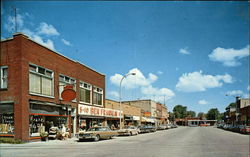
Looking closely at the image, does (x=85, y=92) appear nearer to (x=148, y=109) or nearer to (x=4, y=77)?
(x=4, y=77)

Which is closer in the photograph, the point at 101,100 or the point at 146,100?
the point at 101,100

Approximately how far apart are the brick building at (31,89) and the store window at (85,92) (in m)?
2.98

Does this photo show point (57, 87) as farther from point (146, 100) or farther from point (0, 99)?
point (146, 100)

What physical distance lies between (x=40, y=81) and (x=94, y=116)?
444 inches

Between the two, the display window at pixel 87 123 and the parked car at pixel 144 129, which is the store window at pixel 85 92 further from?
the parked car at pixel 144 129

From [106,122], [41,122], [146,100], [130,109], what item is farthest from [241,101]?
[41,122]

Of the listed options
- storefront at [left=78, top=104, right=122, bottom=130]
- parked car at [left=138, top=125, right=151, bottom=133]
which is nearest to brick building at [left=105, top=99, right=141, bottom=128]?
storefront at [left=78, top=104, right=122, bottom=130]

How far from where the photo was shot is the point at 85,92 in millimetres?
31234

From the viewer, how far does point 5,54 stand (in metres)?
21.2

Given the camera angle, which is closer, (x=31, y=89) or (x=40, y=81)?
(x=31, y=89)

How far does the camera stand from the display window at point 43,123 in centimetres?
2086

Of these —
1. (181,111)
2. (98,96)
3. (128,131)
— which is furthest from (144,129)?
(181,111)

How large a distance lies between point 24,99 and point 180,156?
13554mm

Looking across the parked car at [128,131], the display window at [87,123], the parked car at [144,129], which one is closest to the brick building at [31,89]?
the display window at [87,123]
